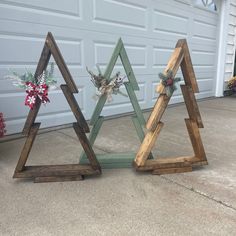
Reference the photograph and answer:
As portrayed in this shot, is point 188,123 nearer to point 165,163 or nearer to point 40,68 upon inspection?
point 165,163

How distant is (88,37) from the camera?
3135 mm

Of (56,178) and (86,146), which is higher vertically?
(86,146)

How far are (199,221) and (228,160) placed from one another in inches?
36.0

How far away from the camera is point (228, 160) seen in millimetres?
2047

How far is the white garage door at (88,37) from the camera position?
260 cm

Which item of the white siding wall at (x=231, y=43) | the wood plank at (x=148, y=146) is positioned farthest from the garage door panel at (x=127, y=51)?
the white siding wall at (x=231, y=43)

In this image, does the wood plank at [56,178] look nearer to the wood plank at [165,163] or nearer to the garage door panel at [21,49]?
the wood plank at [165,163]

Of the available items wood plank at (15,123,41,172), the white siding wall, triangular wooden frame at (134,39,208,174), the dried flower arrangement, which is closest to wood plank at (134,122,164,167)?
triangular wooden frame at (134,39,208,174)

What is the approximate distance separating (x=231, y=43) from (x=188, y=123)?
4.63 metres

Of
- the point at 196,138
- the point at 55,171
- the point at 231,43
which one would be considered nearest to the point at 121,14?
the point at 196,138

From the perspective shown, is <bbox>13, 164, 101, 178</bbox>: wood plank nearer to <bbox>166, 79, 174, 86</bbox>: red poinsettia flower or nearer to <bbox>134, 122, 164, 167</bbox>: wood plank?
<bbox>134, 122, 164, 167</bbox>: wood plank

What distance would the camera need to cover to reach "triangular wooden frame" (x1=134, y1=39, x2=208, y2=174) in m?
1.74

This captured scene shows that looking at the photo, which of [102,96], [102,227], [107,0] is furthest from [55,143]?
[107,0]

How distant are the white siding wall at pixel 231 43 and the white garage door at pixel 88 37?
97 cm
